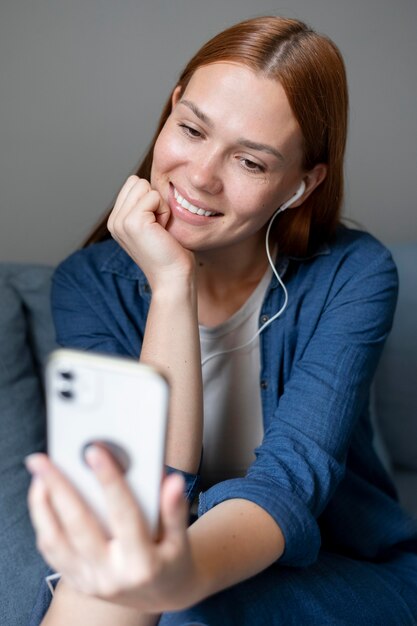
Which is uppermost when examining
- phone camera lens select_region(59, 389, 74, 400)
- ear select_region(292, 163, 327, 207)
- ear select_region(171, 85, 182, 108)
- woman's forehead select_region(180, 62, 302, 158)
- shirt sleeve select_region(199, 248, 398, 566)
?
woman's forehead select_region(180, 62, 302, 158)

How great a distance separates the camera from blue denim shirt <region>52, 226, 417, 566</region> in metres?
1.08

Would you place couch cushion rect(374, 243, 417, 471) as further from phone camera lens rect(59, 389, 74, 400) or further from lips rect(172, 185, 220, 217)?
phone camera lens rect(59, 389, 74, 400)

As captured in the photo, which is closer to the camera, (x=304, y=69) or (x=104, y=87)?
(x=304, y=69)

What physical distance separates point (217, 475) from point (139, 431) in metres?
0.75

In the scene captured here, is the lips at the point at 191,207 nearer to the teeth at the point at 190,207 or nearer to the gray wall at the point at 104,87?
the teeth at the point at 190,207

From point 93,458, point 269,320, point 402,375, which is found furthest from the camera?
point 402,375

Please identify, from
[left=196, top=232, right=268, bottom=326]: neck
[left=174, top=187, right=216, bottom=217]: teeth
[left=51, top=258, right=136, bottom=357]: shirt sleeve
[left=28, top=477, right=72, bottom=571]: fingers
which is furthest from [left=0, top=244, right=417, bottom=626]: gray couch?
[left=28, top=477, right=72, bottom=571]: fingers

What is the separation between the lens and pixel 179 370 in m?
1.09

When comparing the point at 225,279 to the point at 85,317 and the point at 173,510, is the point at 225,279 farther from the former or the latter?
the point at 173,510

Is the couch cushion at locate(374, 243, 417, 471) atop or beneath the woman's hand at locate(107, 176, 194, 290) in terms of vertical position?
beneath

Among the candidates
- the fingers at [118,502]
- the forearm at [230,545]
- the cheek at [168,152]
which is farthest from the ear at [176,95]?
→ the fingers at [118,502]

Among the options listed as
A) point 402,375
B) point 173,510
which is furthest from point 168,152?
point 402,375

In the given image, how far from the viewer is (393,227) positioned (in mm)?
2035

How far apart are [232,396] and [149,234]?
1.12ft
